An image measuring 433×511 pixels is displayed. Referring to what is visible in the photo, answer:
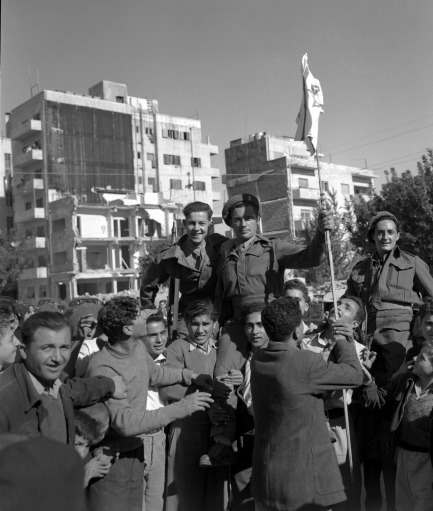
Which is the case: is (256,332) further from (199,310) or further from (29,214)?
(29,214)

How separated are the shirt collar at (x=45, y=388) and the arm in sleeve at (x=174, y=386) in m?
1.57

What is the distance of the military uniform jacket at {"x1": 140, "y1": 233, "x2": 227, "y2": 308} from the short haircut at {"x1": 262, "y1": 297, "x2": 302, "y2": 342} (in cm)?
177

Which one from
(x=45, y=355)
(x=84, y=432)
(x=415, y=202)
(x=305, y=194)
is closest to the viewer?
(x=45, y=355)

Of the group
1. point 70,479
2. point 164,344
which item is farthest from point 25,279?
point 70,479

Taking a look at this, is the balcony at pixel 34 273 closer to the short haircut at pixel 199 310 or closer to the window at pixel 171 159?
the window at pixel 171 159

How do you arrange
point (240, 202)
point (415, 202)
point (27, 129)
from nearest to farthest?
1. point (240, 202)
2. point (415, 202)
3. point (27, 129)

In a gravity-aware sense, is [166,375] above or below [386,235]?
below

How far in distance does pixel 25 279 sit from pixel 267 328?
5442cm

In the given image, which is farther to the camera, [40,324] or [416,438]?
[416,438]

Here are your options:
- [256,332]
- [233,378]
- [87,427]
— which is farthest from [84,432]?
[256,332]

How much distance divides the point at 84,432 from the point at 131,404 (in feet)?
1.91

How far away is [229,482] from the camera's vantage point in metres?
4.66

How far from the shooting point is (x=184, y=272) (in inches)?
220

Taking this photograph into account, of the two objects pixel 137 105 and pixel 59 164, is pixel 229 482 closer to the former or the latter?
pixel 59 164
